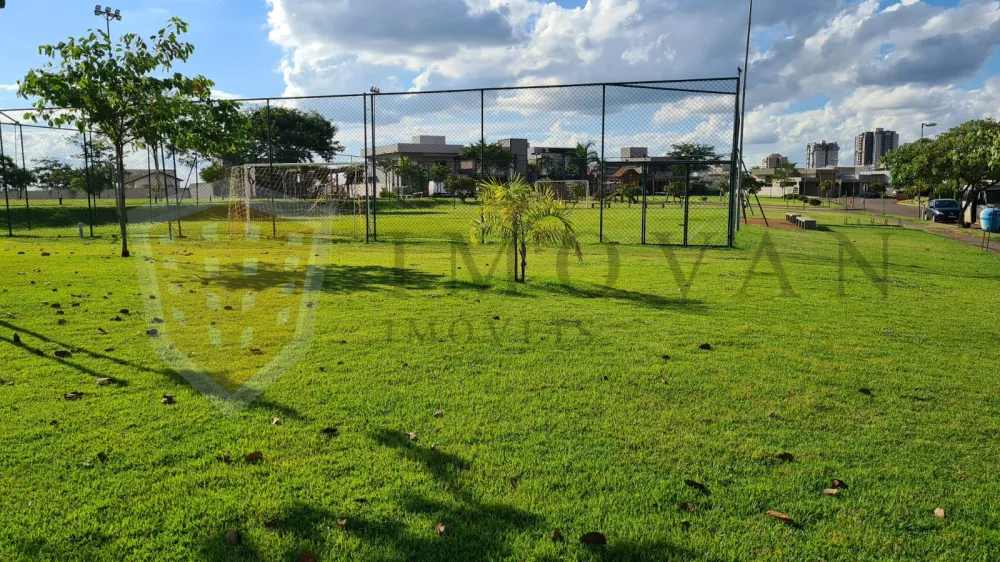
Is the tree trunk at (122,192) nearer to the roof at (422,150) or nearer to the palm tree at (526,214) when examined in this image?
the palm tree at (526,214)

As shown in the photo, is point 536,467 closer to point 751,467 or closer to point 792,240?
point 751,467

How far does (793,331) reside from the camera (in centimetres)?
659

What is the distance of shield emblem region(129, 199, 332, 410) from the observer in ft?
16.5

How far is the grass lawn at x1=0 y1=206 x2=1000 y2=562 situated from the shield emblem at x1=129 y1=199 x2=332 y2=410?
0.20ft

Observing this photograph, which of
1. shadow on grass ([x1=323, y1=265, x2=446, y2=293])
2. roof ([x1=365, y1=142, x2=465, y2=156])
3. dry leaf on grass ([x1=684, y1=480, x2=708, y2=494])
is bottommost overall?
dry leaf on grass ([x1=684, y1=480, x2=708, y2=494])

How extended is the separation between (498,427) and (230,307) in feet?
15.9

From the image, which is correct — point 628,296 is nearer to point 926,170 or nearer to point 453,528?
point 453,528

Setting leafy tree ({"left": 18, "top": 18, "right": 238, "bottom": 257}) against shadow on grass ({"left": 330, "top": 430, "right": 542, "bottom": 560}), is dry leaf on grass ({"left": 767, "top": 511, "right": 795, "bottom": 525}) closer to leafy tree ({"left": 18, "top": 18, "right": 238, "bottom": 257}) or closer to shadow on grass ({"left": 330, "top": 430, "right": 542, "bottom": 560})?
shadow on grass ({"left": 330, "top": 430, "right": 542, "bottom": 560})

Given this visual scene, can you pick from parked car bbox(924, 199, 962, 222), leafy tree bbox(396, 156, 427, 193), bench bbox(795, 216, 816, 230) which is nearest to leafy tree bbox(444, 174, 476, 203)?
leafy tree bbox(396, 156, 427, 193)

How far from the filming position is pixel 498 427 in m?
3.94

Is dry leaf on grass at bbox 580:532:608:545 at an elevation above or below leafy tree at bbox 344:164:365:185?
below

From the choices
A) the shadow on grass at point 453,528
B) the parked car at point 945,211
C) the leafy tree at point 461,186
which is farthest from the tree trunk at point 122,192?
the leafy tree at point 461,186

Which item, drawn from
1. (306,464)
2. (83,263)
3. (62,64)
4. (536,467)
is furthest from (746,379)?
(62,64)

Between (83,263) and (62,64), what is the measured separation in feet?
11.3
